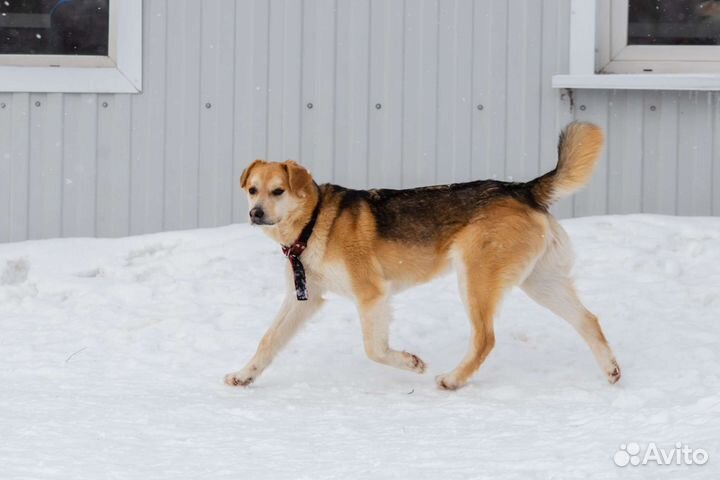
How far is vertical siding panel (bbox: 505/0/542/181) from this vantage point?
7.29 metres

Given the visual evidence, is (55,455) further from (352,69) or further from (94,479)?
(352,69)

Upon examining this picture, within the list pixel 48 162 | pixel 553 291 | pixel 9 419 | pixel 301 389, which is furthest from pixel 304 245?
pixel 48 162

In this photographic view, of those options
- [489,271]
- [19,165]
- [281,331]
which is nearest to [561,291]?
[489,271]

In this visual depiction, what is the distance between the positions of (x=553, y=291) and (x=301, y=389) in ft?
4.27

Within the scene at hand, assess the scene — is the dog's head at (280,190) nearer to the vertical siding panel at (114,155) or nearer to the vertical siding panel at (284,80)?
the vertical siding panel at (284,80)

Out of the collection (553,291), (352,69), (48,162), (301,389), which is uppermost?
(352,69)

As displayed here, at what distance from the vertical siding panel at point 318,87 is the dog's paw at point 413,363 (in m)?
2.48

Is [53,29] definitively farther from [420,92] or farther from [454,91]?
[454,91]

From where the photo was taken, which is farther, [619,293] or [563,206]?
[563,206]

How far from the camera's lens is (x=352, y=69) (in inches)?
289

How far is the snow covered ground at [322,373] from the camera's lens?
3.70 m

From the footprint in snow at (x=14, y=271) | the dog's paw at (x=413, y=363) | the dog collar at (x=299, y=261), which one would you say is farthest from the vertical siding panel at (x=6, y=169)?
the dog's paw at (x=413, y=363)

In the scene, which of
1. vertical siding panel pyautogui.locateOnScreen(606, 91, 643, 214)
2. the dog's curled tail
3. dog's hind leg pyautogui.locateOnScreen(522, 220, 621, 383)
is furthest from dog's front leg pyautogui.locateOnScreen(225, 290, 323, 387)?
vertical siding panel pyautogui.locateOnScreen(606, 91, 643, 214)

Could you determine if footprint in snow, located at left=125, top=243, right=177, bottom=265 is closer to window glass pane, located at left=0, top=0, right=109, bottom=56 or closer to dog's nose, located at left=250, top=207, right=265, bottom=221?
window glass pane, located at left=0, top=0, right=109, bottom=56
